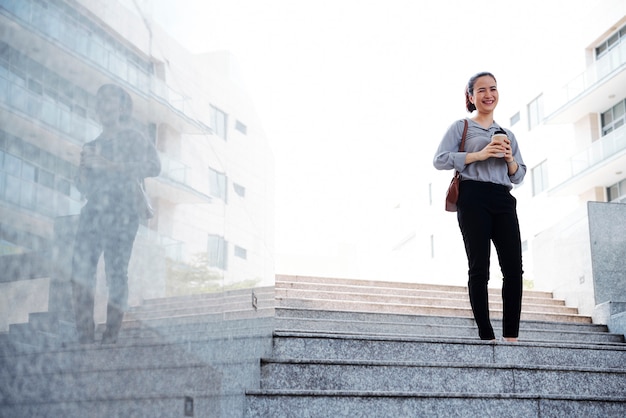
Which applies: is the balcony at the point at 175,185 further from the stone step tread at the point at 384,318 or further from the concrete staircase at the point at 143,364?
the stone step tread at the point at 384,318

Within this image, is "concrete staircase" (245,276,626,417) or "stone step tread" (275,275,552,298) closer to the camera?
"concrete staircase" (245,276,626,417)

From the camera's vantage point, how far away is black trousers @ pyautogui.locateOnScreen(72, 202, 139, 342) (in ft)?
4.83

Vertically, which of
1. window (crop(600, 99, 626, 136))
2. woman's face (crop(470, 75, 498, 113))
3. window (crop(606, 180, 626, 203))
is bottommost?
woman's face (crop(470, 75, 498, 113))

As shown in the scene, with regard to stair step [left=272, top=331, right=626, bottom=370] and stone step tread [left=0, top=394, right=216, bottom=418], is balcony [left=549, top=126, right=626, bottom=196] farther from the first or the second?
stone step tread [left=0, top=394, right=216, bottom=418]

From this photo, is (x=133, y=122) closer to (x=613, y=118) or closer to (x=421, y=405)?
(x=421, y=405)

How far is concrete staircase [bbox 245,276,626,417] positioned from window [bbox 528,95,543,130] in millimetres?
23612

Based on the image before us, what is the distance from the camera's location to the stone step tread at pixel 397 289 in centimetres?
743

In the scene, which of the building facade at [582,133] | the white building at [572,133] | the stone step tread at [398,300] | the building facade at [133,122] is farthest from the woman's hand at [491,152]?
the building facade at [582,133]

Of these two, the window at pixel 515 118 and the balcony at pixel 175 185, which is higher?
the window at pixel 515 118

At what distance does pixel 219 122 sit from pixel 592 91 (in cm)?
2299

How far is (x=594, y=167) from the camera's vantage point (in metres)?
23.2

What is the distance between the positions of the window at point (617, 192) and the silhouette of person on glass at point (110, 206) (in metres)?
24.2

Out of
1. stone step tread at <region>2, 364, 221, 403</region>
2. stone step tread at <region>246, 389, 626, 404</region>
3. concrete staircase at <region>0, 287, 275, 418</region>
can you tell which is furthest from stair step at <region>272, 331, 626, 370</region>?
stone step tread at <region>2, 364, 221, 403</region>

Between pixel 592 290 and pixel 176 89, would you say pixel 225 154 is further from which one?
pixel 592 290
